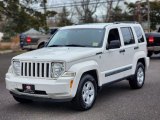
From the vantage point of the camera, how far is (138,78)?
9875 millimetres

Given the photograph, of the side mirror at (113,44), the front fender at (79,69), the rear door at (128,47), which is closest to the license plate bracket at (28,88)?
the front fender at (79,69)

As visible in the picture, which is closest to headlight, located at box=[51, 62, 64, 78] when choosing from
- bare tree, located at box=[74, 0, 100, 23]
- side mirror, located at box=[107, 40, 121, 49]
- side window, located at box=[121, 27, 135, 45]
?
side mirror, located at box=[107, 40, 121, 49]

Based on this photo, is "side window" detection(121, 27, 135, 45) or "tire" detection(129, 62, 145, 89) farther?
"tire" detection(129, 62, 145, 89)

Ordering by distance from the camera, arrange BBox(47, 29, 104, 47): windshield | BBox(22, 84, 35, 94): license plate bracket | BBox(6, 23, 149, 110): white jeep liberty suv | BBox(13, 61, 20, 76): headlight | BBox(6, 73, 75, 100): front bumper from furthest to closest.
→ 1. BBox(47, 29, 104, 47): windshield
2. BBox(13, 61, 20, 76): headlight
3. BBox(22, 84, 35, 94): license plate bracket
4. BBox(6, 23, 149, 110): white jeep liberty suv
5. BBox(6, 73, 75, 100): front bumper

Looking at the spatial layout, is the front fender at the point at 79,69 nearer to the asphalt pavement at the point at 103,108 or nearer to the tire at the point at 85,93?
the tire at the point at 85,93

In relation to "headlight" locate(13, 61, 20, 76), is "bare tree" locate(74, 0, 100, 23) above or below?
above

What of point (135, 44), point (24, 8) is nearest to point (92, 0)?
point (24, 8)

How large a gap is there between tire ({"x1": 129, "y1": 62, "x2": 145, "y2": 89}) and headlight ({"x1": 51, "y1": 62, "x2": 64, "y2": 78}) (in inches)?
119

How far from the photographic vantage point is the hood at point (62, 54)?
7.12 meters

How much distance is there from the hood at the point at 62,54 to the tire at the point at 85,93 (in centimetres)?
46

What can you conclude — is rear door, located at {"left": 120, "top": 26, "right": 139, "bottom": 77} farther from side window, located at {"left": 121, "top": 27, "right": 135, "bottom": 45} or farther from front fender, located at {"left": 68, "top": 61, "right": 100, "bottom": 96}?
front fender, located at {"left": 68, "top": 61, "right": 100, "bottom": 96}

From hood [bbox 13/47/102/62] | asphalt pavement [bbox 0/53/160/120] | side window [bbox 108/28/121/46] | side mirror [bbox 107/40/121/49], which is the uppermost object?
side window [bbox 108/28/121/46]

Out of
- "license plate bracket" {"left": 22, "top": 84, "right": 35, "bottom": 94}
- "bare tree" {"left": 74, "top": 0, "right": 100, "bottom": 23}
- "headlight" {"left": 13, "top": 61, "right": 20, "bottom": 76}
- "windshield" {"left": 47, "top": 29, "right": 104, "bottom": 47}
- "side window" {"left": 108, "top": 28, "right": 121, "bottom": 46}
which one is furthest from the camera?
"bare tree" {"left": 74, "top": 0, "right": 100, "bottom": 23}

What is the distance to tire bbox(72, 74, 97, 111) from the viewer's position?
7.20m
